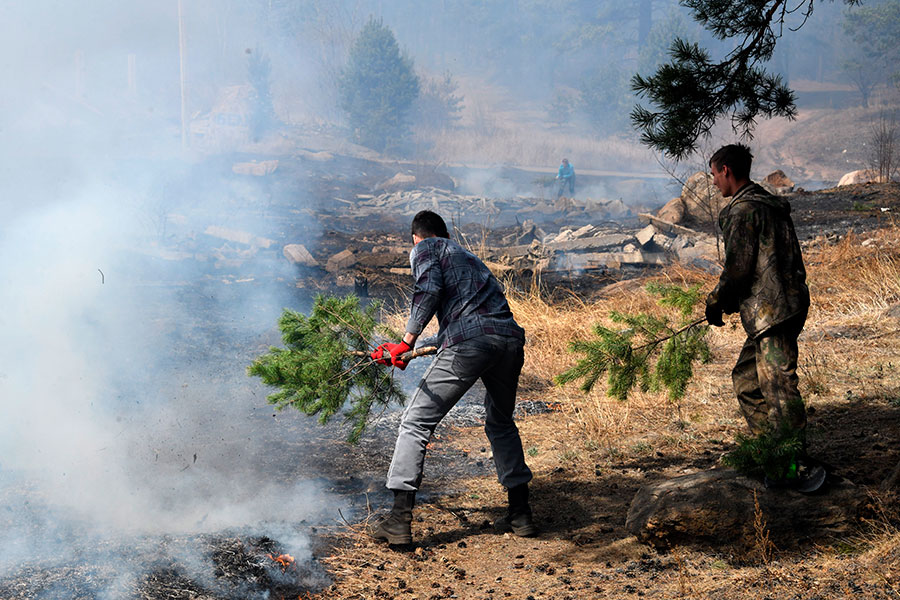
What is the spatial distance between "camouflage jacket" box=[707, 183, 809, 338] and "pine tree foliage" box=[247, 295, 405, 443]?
Result: 78.6 inches

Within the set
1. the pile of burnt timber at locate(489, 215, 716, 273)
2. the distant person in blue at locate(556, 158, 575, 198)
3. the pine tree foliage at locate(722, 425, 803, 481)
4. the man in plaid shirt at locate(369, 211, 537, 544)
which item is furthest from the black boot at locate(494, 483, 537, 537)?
the distant person in blue at locate(556, 158, 575, 198)

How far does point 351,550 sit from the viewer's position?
4.02m

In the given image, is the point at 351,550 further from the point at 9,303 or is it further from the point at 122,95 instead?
the point at 122,95

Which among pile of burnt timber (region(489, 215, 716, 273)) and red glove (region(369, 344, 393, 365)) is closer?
red glove (region(369, 344, 393, 365))

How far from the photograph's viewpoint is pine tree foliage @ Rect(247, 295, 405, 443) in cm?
427

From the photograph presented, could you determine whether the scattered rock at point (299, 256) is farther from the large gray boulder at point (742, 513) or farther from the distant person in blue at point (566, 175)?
the distant person in blue at point (566, 175)

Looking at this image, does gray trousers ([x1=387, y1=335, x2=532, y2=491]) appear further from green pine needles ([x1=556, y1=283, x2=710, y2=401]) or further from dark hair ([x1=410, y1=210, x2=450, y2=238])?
dark hair ([x1=410, y1=210, x2=450, y2=238])

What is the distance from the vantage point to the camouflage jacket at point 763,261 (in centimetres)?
362

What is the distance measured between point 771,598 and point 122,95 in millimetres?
49890

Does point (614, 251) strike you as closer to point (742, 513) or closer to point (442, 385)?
point (442, 385)

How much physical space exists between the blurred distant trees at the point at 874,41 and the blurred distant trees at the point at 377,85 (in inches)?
1069

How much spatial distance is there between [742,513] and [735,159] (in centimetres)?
177

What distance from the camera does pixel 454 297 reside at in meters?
4.10

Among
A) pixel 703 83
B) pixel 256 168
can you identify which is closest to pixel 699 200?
pixel 703 83
